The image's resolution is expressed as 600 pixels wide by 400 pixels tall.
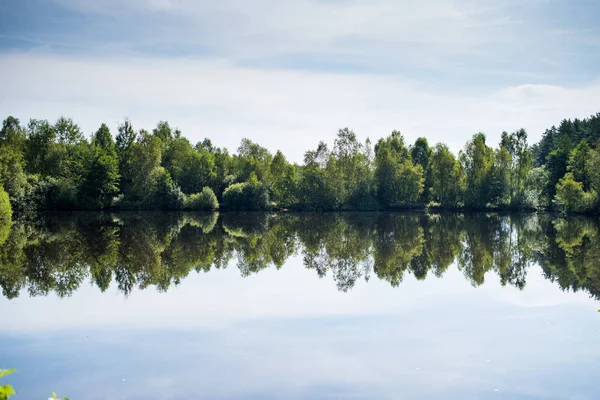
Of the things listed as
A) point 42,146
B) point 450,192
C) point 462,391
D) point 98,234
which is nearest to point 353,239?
point 98,234

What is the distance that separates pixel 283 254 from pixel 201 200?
144 feet

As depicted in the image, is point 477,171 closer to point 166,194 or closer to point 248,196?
point 248,196

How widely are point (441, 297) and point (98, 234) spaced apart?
25517mm

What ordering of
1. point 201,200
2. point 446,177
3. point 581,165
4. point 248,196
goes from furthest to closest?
1. point 446,177
2. point 248,196
3. point 201,200
4. point 581,165

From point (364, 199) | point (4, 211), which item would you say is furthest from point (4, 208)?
point (364, 199)

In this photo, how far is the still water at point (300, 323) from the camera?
9570 mm

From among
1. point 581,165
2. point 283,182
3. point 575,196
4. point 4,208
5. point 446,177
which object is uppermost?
point 581,165

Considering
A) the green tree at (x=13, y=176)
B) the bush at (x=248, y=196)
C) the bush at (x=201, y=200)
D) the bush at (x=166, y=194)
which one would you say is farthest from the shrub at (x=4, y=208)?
the bush at (x=248, y=196)

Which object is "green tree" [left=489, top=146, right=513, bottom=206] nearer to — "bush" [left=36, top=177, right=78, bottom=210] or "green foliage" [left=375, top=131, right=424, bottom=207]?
"green foliage" [left=375, top=131, right=424, bottom=207]

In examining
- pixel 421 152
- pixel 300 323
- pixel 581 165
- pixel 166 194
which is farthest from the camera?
pixel 421 152

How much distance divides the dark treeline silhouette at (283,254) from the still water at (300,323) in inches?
6.6

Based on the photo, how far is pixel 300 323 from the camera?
13.6m

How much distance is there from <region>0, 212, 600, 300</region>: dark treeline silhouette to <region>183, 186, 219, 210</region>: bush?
2846cm

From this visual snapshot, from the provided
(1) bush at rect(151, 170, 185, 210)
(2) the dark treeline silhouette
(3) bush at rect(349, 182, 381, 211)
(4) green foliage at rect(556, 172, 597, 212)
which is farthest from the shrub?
(4) green foliage at rect(556, 172, 597, 212)
